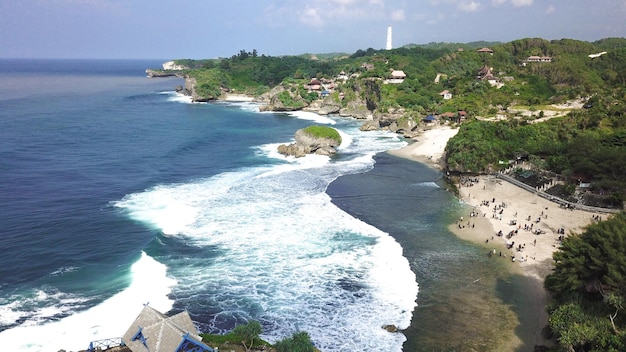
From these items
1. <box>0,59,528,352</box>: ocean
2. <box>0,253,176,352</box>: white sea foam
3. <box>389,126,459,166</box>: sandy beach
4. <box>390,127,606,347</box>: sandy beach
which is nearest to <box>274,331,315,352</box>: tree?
<box>0,59,528,352</box>: ocean

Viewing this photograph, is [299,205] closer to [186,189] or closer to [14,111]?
[186,189]

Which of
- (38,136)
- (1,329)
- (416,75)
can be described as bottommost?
(1,329)

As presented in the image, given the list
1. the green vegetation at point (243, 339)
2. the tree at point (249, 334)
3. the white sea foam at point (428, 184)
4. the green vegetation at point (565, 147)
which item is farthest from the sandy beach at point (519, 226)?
the tree at point (249, 334)

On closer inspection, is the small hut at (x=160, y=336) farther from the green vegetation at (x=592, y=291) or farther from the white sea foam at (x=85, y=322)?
the green vegetation at (x=592, y=291)

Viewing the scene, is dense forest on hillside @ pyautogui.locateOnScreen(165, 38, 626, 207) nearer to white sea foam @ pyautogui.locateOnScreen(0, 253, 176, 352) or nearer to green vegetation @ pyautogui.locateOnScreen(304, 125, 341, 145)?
green vegetation @ pyautogui.locateOnScreen(304, 125, 341, 145)

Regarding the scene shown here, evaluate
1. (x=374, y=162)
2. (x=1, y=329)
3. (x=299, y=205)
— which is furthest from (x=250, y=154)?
(x=1, y=329)

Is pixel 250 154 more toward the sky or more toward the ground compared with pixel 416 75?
more toward the ground
